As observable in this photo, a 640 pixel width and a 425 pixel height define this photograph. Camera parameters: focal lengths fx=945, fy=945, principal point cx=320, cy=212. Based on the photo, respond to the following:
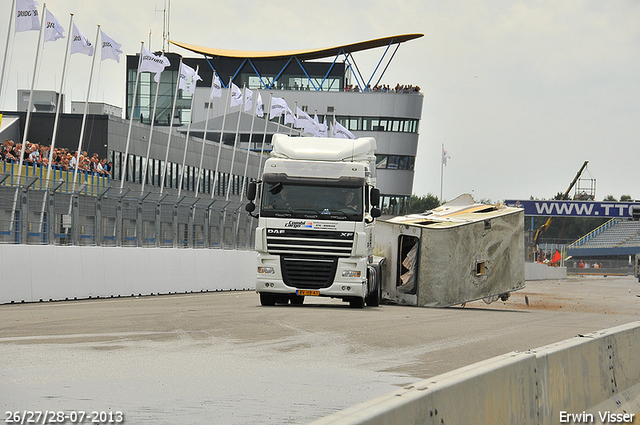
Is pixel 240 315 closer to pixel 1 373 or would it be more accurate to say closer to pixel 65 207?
pixel 65 207

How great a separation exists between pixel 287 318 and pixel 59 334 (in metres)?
5.31

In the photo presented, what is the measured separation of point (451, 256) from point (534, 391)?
16581 millimetres

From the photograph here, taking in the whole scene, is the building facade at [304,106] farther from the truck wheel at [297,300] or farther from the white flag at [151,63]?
the truck wheel at [297,300]

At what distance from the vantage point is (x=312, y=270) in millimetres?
20312

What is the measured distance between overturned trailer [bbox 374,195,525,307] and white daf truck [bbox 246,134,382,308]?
314cm

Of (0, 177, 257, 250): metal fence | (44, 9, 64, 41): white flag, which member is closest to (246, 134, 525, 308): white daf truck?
(0, 177, 257, 250): metal fence

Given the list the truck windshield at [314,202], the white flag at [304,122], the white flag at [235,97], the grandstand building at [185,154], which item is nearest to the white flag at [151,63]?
the grandstand building at [185,154]

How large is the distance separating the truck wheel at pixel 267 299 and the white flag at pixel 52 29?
603 inches

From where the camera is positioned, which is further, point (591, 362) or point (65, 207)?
point (65, 207)

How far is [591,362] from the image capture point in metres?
8.15

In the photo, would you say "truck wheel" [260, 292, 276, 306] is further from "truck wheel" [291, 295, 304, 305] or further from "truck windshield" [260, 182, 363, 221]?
"truck windshield" [260, 182, 363, 221]

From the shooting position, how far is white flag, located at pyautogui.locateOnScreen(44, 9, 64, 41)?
3216 cm

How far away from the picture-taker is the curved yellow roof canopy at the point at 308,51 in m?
91.0

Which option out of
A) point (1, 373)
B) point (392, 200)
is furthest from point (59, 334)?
point (392, 200)
